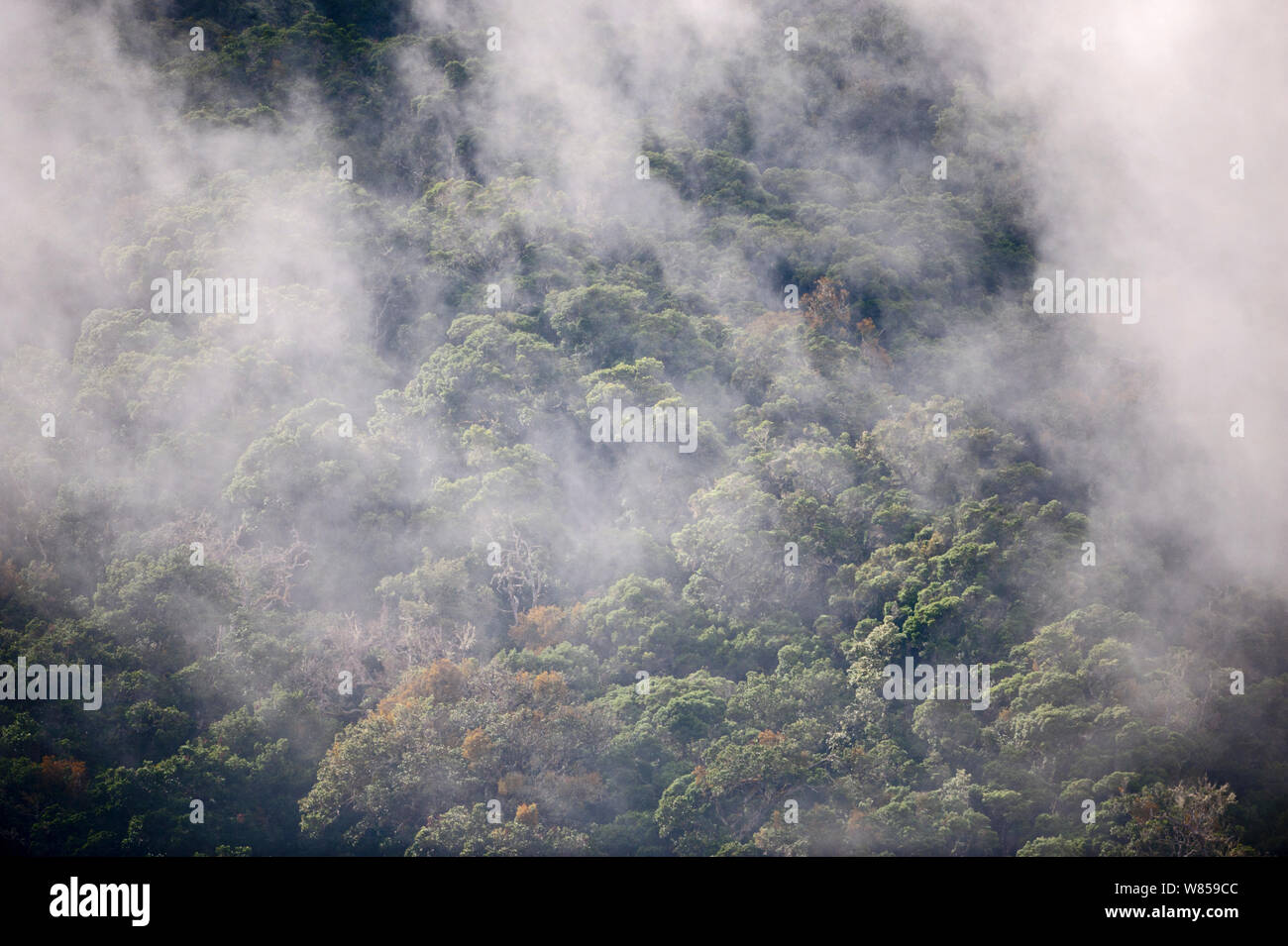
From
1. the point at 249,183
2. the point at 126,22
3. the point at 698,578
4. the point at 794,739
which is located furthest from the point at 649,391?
the point at 126,22

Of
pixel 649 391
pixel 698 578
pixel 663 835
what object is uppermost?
pixel 649 391

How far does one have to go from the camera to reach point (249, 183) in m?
50.2

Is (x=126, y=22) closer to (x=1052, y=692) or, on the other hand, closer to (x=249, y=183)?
(x=249, y=183)

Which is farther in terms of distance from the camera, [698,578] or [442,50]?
[442,50]

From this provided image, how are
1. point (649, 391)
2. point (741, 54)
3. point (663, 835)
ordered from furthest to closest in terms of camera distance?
point (741, 54)
point (649, 391)
point (663, 835)

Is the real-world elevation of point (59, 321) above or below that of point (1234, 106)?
below

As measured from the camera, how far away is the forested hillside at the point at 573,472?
3466 cm

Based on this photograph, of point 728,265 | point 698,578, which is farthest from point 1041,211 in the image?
point 698,578

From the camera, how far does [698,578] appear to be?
40844mm

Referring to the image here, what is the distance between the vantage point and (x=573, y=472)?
45000 millimetres

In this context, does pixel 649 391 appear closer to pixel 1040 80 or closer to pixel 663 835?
pixel 663 835

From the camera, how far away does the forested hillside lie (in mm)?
34656

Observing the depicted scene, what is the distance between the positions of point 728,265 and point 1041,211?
45.6 ft

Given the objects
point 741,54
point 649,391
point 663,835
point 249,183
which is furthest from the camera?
point 741,54
